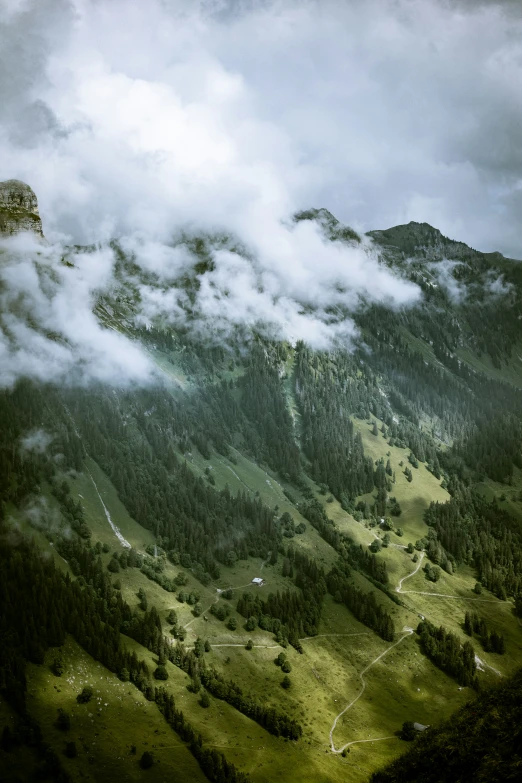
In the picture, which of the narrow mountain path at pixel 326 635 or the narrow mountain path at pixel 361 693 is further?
the narrow mountain path at pixel 326 635

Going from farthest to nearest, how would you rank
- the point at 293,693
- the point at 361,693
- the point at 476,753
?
the point at 361,693 < the point at 293,693 < the point at 476,753

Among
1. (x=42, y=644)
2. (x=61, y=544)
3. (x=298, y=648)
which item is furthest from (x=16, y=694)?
(x=298, y=648)

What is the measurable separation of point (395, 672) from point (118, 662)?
91.4 m

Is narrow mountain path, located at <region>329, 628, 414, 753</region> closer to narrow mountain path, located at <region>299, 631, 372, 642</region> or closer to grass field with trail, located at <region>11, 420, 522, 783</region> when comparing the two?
grass field with trail, located at <region>11, 420, 522, 783</region>

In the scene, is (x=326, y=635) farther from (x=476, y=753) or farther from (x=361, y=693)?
(x=476, y=753)

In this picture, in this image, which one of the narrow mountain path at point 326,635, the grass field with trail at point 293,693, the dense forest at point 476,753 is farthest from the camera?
the narrow mountain path at point 326,635

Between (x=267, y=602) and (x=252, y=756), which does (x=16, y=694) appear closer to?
(x=252, y=756)

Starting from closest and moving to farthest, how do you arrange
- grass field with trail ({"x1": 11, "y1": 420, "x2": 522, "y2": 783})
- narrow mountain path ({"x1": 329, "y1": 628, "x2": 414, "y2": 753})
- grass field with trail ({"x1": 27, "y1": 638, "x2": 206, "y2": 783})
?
grass field with trail ({"x1": 27, "y1": 638, "x2": 206, "y2": 783})
grass field with trail ({"x1": 11, "y1": 420, "x2": 522, "y2": 783})
narrow mountain path ({"x1": 329, "y1": 628, "x2": 414, "y2": 753})

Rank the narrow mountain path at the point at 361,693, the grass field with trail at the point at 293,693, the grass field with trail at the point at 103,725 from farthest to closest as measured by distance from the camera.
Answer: the narrow mountain path at the point at 361,693 → the grass field with trail at the point at 293,693 → the grass field with trail at the point at 103,725

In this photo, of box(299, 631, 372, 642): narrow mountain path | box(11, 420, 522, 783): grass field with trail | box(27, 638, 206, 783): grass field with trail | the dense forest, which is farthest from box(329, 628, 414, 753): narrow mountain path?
the dense forest

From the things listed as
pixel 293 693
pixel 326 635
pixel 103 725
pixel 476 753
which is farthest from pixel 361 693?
pixel 476 753

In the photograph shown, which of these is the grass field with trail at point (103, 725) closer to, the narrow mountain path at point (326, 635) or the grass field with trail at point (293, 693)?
the grass field with trail at point (293, 693)

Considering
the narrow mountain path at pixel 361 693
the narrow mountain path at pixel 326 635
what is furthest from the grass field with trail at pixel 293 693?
the narrow mountain path at pixel 361 693

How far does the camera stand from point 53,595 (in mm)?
151250
